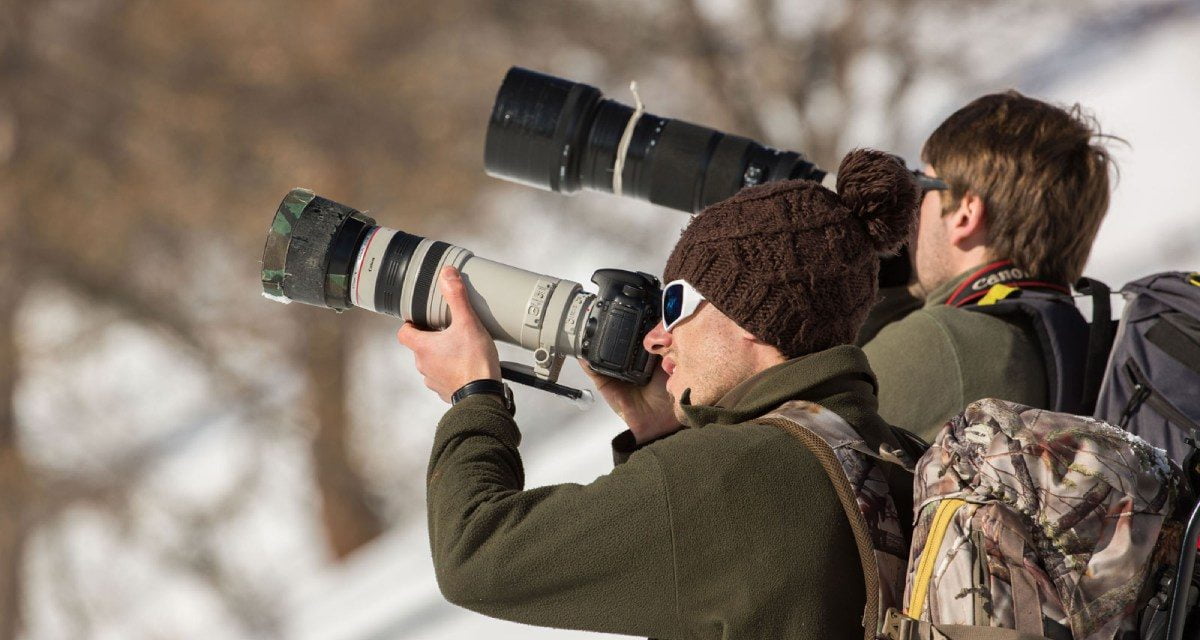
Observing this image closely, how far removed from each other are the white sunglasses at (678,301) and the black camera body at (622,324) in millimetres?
126

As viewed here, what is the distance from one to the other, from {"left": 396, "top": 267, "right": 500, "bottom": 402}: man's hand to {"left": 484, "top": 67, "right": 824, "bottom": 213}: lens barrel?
504 millimetres

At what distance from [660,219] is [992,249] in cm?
536

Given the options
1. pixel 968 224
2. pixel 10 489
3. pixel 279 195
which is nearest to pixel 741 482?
pixel 968 224

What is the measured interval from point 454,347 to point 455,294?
0.08 metres

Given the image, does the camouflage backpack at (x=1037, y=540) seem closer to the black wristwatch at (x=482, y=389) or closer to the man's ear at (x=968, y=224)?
the black wristwatch at (x=482, y=389)

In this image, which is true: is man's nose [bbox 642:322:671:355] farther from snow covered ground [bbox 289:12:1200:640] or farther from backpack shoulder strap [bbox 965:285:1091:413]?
snow covered ground [bbox 289:12:1200:640]

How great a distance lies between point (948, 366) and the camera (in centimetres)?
177

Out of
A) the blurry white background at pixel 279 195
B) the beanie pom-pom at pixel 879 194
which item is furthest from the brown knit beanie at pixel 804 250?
the blurry white background at pixel 279 195

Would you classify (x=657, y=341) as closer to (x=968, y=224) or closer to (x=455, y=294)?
(x=455, y=294)

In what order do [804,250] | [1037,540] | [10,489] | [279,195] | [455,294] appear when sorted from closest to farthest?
[1037,540], [804,250], [455,294], [10,489], [279,195]

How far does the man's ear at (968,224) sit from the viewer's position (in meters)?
1.92

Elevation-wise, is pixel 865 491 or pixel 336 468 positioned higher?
pixel 336 468

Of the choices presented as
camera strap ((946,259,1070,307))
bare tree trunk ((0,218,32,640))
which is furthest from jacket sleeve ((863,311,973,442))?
bare tree trunk ((0,218,32,640))

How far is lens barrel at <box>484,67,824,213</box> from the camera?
1955mm
